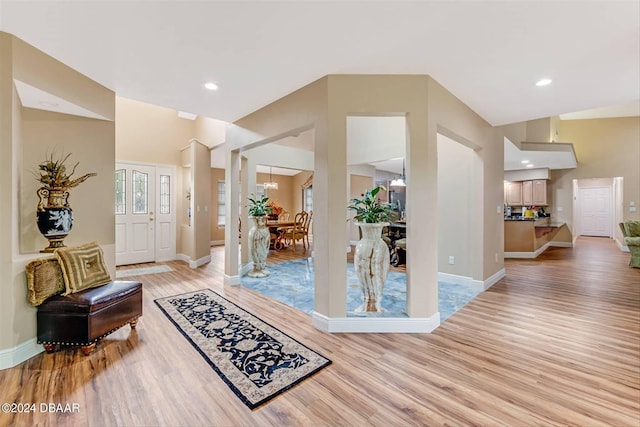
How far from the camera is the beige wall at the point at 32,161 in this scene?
2119 mm

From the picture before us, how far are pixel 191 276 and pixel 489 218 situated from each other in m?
5.09

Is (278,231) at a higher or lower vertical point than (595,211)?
lower

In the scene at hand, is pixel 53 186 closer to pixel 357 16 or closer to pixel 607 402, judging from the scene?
pixel 357 16

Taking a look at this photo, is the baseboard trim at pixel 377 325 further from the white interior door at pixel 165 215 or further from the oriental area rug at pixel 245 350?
the white interior door at pixel 165 215

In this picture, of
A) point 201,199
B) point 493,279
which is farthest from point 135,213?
point 493,279

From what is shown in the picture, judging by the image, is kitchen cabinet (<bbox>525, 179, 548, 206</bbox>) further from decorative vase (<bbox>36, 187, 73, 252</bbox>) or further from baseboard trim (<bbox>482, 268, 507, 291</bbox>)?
decorative vase (<bbox>36, 187, 73, 252</bbox>)

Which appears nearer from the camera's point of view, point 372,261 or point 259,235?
point 372,261

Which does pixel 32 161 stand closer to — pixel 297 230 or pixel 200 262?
pixel 200 262

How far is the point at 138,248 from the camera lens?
579cm

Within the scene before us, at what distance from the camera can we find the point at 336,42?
7.10 ft

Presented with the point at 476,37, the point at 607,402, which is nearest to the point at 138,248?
the point at 476,37

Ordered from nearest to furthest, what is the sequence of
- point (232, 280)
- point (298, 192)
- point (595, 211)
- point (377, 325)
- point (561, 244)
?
1. point (377, 325)
2. point (232, 280)
3. point (561, 244)
4. point (595, 211)
5. point (298, 192)

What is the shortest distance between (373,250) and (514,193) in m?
8.46

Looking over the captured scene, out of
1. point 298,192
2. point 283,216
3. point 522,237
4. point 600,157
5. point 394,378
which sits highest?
point 600,157
